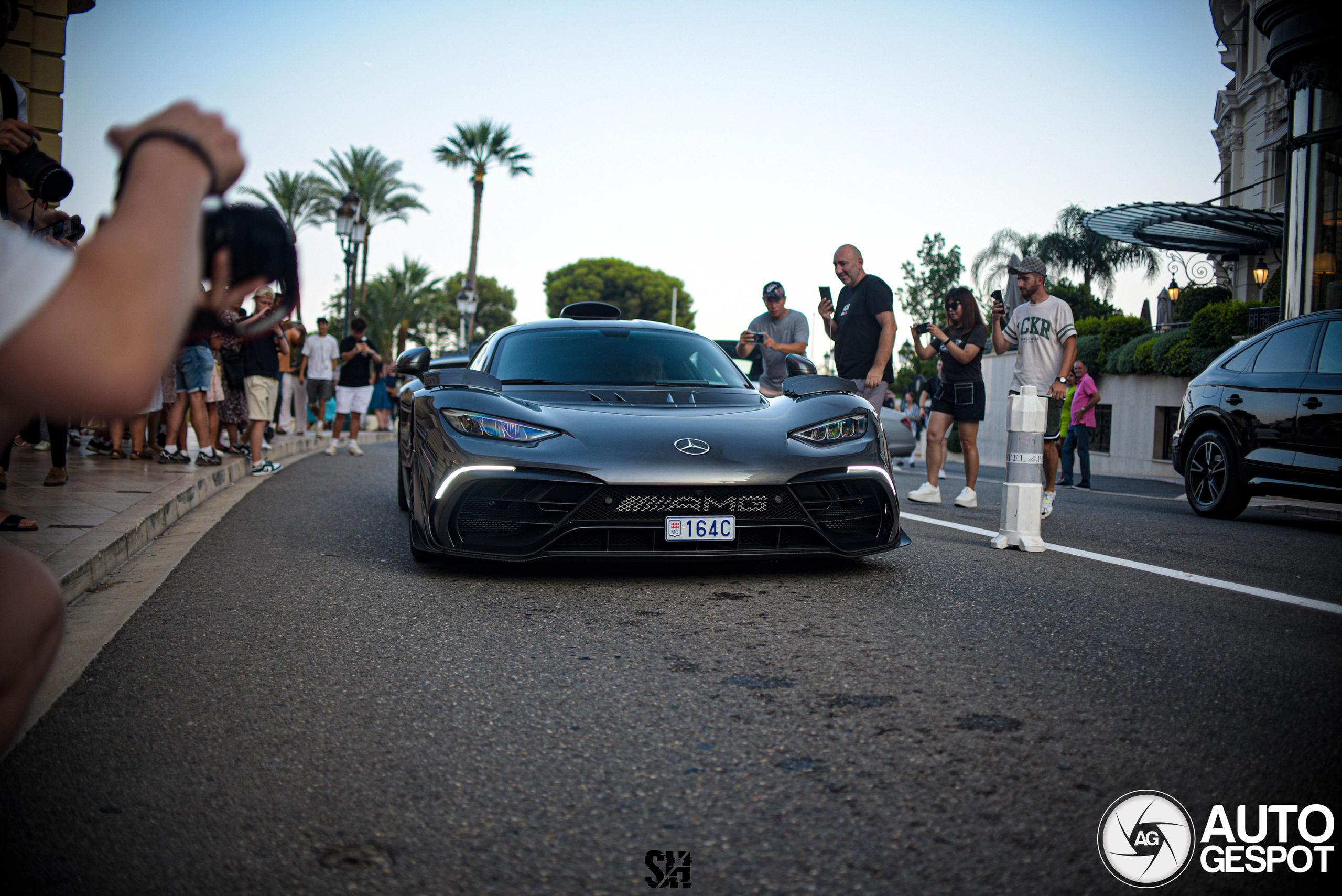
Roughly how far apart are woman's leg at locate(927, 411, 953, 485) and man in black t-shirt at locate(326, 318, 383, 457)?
26.9ft

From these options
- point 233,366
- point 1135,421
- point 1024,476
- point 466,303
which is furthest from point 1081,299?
point 1024,476

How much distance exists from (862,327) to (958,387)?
0.89m

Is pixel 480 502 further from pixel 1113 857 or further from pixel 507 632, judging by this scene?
pixel 1113 857

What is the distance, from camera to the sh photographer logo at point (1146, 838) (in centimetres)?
190

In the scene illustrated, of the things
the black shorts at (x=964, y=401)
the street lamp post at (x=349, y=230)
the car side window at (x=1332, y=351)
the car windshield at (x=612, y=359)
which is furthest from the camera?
the street lamp post at (x=349, y=230)

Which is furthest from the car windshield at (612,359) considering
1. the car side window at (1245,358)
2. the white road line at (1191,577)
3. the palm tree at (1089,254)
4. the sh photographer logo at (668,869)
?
the palm tree at (1089,254)

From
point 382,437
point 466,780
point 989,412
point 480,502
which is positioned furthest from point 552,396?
point 989,412

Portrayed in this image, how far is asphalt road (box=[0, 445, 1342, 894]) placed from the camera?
191 cm

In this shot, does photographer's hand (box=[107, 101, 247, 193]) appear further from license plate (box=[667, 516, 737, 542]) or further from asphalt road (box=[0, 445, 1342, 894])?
license plate (box=[667, 516, 737, 542])

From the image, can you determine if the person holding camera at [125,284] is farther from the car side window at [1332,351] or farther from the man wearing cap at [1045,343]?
the car side window at [1332,351]

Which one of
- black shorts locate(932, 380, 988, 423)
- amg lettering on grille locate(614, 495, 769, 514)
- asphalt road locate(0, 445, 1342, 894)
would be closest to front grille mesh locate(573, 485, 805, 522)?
amg lettering on grille locate(614, 495, 769, 514)

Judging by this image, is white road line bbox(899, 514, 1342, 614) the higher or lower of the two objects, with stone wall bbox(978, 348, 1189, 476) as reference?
lower

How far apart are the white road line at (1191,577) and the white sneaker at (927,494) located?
1.47 metres

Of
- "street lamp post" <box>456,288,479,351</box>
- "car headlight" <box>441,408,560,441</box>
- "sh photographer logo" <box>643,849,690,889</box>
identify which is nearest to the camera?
"sh photographer logo" <box>643,849,690,889</box>
